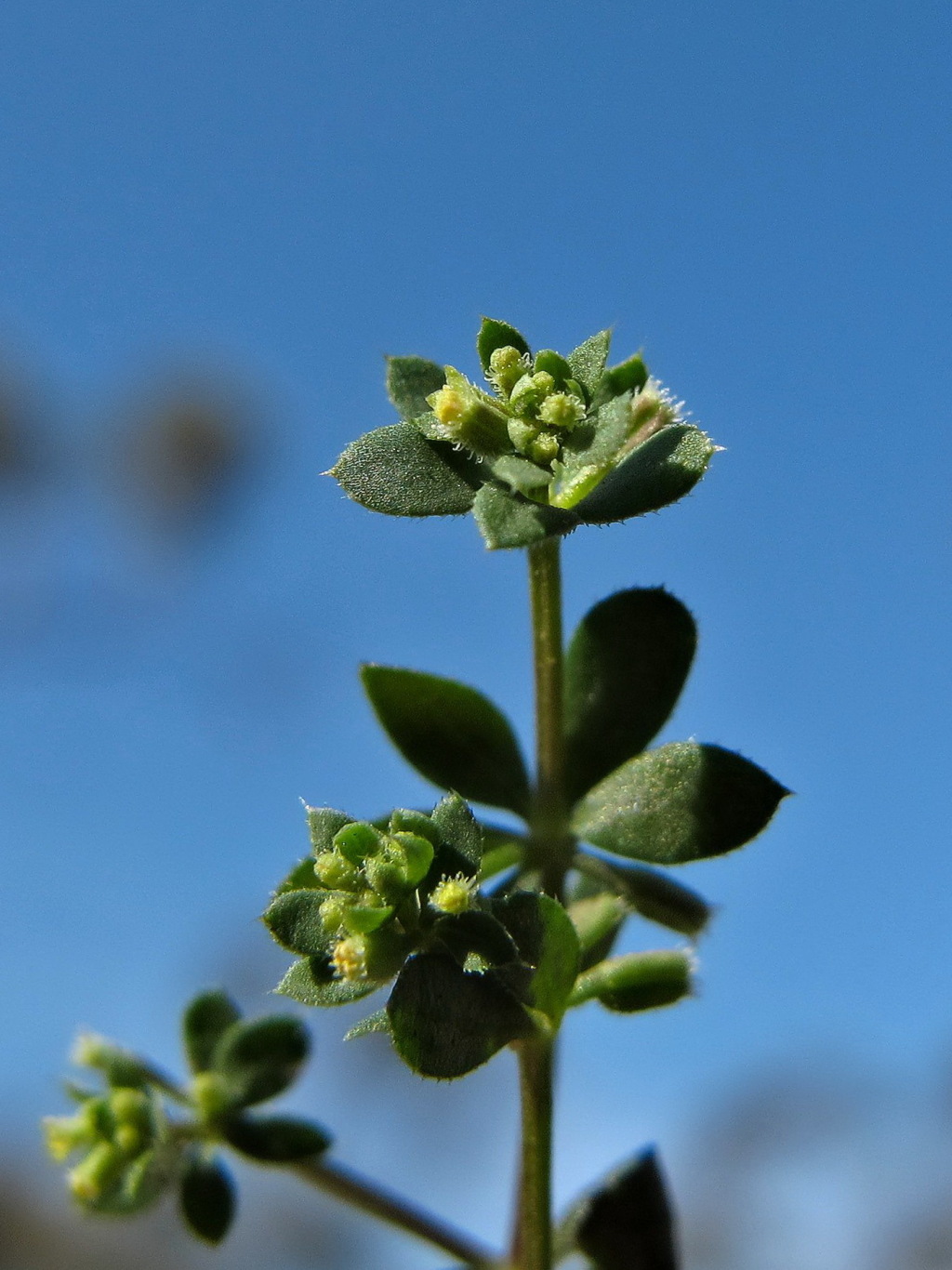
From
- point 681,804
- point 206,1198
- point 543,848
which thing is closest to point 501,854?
point 543,848

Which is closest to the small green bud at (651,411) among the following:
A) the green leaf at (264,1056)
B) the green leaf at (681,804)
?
the green leaf at (681,804)

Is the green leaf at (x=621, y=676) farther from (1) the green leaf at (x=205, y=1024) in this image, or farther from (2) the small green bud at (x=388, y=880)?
(1) the green leaf at (x=205, y=1024)

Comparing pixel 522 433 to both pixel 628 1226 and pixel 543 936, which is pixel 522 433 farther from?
pixel 628 1226

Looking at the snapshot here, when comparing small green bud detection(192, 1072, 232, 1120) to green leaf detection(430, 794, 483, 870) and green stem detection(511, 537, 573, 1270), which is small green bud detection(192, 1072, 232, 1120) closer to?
green stem detection(511, 537, 573, 1270)

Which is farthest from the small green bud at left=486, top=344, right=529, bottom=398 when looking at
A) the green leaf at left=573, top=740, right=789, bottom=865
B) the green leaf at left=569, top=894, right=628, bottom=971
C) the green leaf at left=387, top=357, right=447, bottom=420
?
the green leaf at left=569, top=894, right=628, bottom=971

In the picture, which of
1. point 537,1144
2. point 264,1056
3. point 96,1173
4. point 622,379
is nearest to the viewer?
point 537,1144

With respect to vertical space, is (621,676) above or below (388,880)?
above
